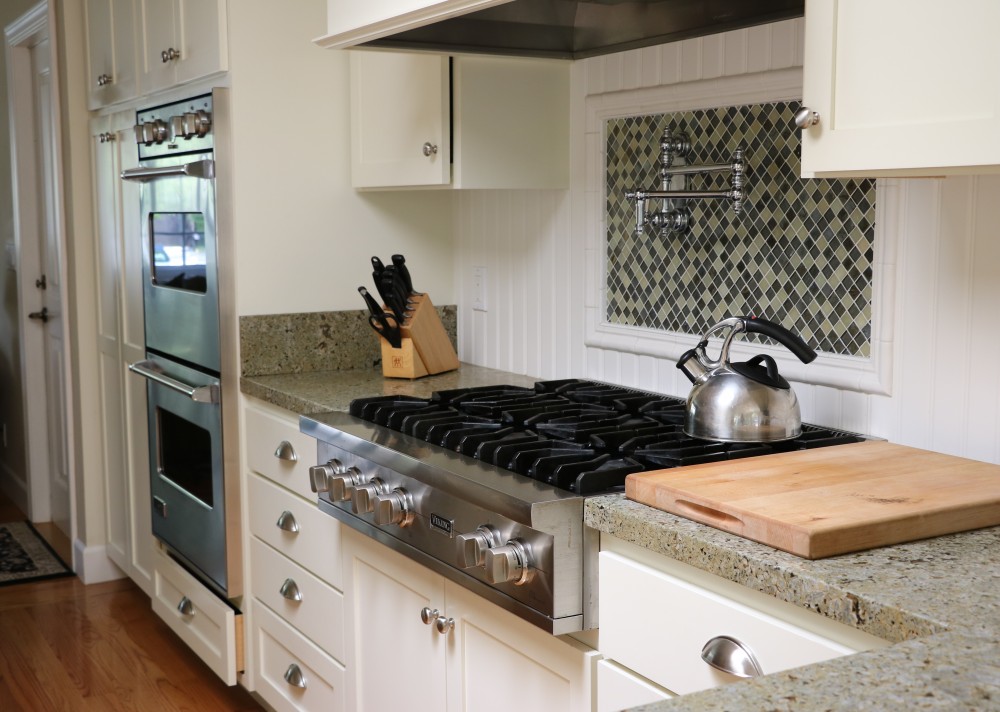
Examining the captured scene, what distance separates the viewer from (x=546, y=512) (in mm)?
1541

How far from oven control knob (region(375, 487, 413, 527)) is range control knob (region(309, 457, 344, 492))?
24 centimetres

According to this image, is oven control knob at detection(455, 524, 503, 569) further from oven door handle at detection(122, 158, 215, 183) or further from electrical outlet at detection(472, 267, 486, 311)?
oven door handle at detection(122, 158, 215, 183)

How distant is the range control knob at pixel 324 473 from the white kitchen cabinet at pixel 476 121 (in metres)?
0.71

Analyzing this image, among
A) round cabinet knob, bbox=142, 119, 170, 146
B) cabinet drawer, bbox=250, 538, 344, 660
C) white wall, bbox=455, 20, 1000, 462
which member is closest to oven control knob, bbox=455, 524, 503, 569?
white wall, bbox=455, 20, 1000, 462

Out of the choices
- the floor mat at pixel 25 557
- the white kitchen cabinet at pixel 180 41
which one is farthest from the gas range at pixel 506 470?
the floor mat at pixel 25 557

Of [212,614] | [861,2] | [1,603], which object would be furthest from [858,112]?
[1,603]

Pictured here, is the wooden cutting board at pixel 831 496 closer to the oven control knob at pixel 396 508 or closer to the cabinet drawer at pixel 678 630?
the cabinet drawer at pixel 678 630

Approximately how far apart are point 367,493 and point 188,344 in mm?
1262

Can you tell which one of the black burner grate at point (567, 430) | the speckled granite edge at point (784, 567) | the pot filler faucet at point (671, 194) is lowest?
the speckled granite edge at point (784, 567)

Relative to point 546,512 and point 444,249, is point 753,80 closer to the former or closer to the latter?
point 546,512

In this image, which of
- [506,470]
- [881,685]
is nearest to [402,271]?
[506,470]

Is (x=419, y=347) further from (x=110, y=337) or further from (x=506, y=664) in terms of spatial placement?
(x=110, y=337)

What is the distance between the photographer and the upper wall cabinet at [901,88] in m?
1.22

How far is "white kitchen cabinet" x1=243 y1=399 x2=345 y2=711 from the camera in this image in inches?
95.6
